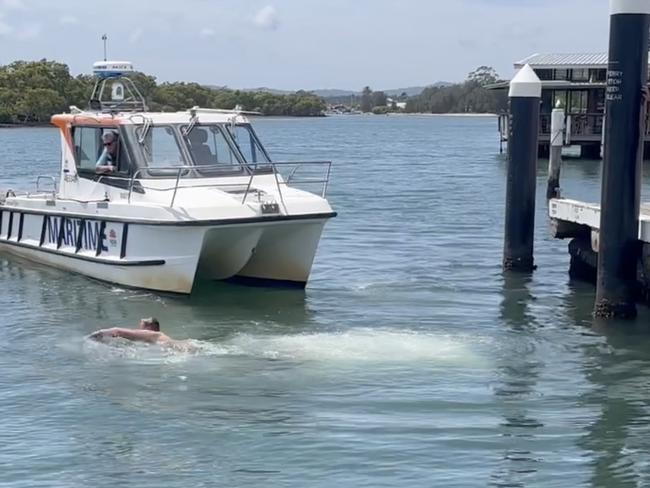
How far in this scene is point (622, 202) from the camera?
14586 millimetres

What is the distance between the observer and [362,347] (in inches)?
563

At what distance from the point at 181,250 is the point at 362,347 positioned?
3.79 m

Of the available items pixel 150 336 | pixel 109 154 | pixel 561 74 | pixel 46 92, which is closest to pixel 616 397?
pixel 150 336

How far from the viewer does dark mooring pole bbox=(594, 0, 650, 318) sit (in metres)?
14.3

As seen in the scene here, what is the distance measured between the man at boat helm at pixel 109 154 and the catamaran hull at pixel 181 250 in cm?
87

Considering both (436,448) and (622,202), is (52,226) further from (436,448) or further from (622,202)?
(436,448)

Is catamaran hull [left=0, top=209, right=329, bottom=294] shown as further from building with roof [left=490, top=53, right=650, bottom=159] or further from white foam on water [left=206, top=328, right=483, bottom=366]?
building with roof [left=490, top=53, right=650, bottom=159]

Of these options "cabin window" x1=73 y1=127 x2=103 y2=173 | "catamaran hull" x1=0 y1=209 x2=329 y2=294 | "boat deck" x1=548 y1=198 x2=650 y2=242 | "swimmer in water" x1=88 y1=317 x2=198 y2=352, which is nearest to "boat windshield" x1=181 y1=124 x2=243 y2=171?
"catamaran hull" x1=0 y1=209 x2=329 y2=294

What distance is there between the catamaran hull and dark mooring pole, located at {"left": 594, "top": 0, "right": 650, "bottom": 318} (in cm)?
441

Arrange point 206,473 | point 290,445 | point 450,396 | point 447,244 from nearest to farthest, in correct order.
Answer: point 206,473 < point 290,445 < point 450,396 < point 447,244

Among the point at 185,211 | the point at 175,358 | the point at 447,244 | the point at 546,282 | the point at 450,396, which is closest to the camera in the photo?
the point at 450,396

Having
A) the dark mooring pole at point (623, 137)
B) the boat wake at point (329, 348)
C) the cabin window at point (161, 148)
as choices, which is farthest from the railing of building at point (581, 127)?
the boat wake at point (329, 348)

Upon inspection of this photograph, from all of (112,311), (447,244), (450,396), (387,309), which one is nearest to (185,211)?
(112,311)

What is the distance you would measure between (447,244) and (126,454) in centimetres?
1498
